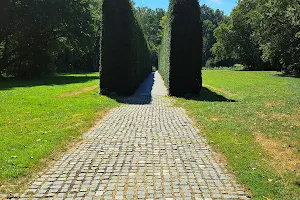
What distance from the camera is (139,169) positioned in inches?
195

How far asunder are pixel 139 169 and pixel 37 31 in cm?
2677

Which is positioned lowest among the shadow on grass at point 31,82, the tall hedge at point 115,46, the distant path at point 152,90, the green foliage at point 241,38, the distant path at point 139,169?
the distant path at point 139,169

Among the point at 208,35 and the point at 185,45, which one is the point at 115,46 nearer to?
the point at 185,45

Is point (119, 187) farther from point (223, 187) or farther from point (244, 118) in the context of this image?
point (244, 118)

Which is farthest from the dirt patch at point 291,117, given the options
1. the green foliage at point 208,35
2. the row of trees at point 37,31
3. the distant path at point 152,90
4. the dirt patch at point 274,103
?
the green foliage at point 208,35

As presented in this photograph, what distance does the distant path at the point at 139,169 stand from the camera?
13.4 feet

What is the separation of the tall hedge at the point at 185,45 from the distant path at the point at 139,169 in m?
7.52

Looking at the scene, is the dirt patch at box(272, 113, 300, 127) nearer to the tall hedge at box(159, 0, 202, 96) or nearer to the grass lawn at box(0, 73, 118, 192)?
the grass lawn at box(0, 73, 118, 192)

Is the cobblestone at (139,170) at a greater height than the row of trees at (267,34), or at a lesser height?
lesser

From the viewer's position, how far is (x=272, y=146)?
20.8ft

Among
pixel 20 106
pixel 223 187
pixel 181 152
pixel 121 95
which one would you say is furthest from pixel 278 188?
pixel 121 95

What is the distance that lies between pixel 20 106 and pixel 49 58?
19760 mm

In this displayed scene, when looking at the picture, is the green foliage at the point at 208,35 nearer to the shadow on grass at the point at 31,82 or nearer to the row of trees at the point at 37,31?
the row of trees at the point at 37,31

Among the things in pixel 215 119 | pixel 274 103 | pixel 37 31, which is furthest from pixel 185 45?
pixel 37 31
